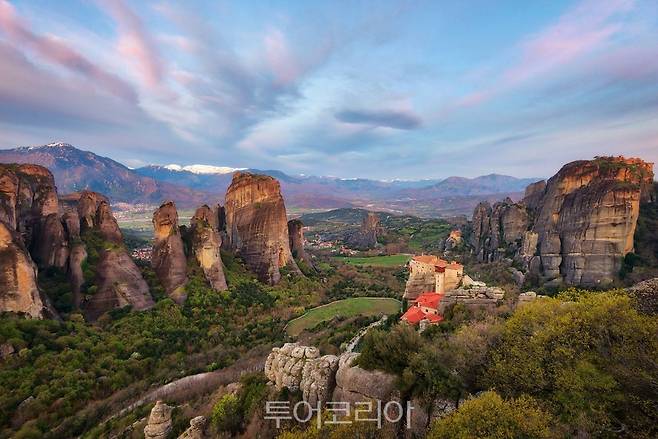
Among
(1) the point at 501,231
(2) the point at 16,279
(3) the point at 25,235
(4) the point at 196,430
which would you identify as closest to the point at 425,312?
(4) the point at 196,430

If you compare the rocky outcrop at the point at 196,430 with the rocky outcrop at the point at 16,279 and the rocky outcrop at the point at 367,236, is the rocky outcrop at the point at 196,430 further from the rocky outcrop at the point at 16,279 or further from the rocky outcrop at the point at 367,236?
the rocky outcrop at the point at 367,236

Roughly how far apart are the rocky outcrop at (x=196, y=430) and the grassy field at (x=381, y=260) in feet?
261

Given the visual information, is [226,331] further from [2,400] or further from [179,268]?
[2,400]

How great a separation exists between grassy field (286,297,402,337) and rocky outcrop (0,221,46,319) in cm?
2706

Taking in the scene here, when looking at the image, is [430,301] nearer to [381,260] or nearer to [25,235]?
[25,235]

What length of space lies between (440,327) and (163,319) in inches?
1255

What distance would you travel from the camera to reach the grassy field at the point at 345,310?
160 ft

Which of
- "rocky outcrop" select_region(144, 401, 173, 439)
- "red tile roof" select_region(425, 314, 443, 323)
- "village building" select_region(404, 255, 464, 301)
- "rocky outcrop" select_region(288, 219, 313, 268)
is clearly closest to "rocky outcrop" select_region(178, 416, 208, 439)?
"rocky outcrop" select_region(144, 401, 173, 439)

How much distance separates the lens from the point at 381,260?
4190 inches

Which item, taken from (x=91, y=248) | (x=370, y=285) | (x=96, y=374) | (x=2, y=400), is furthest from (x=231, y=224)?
(x=2, y=400)

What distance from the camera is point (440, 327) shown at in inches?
1016

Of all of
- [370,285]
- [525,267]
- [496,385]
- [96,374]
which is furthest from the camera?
[370,285]

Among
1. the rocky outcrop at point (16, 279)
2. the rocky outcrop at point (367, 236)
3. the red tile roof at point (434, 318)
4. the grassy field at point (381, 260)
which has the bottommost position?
the grassy field at point (381, 260)

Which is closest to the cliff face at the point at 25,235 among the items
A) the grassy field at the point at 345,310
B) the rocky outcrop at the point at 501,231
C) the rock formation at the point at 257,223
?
the grassy field at the point at 345,310
